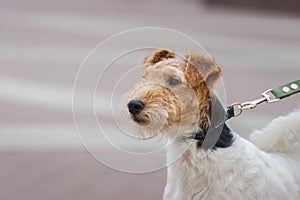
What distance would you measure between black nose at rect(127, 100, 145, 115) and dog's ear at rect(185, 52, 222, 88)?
1.05 ft

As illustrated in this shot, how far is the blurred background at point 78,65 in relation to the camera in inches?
269

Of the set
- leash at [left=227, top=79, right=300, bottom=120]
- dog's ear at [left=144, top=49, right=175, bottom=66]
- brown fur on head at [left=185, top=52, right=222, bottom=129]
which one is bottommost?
leash at [left=227, top=79, right=300, bottom=120]

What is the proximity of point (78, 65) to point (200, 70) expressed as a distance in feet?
28.4

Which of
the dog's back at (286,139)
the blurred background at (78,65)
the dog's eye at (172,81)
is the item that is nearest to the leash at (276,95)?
the dog's back at (286,139)

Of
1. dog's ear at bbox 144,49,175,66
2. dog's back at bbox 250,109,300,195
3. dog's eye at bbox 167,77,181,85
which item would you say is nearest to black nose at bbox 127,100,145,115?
dog's eye at bbox 167,77,181,85

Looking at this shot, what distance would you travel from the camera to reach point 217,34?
55.1 ft

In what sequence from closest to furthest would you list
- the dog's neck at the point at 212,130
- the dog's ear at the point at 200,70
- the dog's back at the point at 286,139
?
the dog's ear at the point at 200,70
the dog's neck at the point at 212,130
the dog's back at the point at 286,139

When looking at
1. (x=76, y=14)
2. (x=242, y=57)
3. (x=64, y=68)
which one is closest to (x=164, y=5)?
(x=76, y=14)

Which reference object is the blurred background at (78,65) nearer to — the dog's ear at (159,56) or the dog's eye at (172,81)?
→ the dog's ear at (159,56)

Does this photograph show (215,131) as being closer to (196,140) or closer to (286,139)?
(196,140)

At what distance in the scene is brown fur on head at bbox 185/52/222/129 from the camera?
369 cm

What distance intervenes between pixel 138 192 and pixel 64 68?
5761 mm

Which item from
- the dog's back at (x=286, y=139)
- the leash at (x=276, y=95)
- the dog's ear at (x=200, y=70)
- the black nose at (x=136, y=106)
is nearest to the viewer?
the black nose at (x=136, y=106)

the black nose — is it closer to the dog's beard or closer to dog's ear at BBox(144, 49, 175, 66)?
the dog's beard
